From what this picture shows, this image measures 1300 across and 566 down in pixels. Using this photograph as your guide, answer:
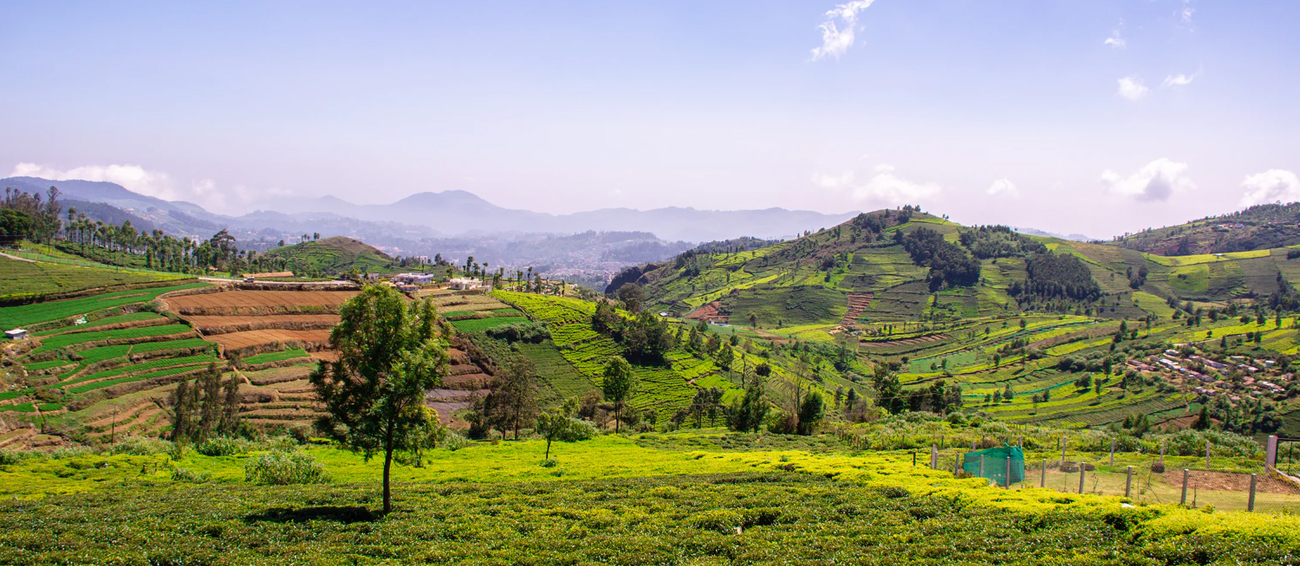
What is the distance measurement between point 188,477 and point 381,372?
29.9 metres

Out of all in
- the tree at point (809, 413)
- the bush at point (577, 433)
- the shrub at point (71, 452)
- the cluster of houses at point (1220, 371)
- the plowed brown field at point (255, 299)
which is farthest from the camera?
the cluster of houses at point (1220, 371)

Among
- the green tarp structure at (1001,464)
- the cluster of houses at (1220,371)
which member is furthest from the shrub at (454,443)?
the cluster of houses at (1220,371)

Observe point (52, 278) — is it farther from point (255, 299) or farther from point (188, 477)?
point (188, 477)

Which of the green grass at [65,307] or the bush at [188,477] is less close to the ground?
the green grass at [65,307]

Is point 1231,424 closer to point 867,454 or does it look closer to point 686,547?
point 867,454

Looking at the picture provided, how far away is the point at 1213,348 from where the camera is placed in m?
168

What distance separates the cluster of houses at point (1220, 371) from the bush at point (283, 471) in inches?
6753

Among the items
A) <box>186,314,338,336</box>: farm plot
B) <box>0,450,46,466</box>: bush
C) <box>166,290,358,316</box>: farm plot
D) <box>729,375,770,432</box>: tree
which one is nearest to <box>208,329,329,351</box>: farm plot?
<box>186,314,338,336</box>: farm plot

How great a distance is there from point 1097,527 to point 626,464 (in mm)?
33115

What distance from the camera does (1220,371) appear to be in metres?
152

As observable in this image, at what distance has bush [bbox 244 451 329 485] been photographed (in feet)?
143

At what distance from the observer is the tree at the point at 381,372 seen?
25812 millimetres

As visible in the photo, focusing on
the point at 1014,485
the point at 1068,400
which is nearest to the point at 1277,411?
the point at 1068,400

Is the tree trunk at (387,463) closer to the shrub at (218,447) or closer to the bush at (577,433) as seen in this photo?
the bush at (577,433)
